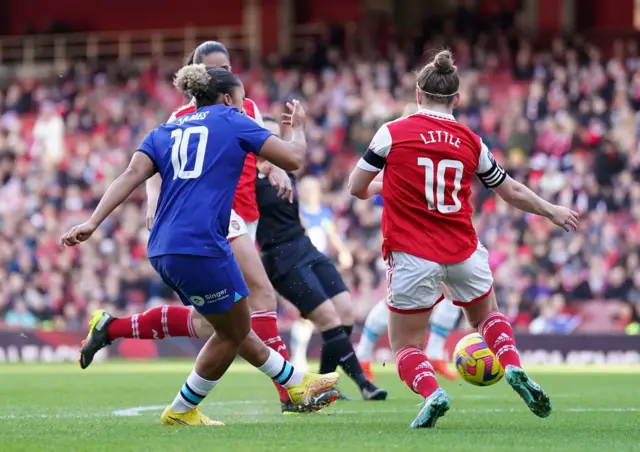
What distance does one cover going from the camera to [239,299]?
725 centimetres

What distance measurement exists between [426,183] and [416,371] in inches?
43.3

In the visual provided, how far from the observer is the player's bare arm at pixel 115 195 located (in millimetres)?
7121

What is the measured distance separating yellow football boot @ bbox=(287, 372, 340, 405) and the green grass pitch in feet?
0.48

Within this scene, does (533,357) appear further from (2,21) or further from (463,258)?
(2,21)

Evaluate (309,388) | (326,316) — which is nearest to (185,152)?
(309,388)

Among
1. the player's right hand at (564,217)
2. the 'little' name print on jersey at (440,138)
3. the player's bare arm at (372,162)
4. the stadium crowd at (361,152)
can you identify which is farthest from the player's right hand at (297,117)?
the stadium crowd at (361,152)

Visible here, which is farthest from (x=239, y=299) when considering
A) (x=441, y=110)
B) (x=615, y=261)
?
(x=615, y=261)

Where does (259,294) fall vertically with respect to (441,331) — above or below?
above

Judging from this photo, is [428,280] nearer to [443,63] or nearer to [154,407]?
[443,63]

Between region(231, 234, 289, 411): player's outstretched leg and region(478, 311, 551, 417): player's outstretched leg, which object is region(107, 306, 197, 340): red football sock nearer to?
region(231, 234, 289, 411): player's outstretched leg

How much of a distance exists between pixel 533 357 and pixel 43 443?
12.6m

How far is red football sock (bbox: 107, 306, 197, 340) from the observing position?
836cm

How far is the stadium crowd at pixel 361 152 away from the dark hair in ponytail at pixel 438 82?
470 inches

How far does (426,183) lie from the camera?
Answer: 745 centimetres
